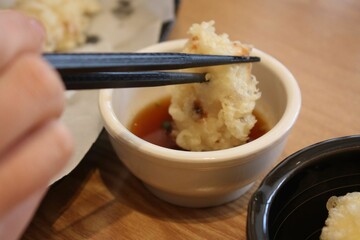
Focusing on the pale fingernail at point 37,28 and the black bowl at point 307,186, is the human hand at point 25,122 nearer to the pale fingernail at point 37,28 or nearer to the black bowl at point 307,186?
the pale fingernail at point 37,28

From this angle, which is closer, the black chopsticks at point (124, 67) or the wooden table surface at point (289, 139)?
the black chopsticks at point (124, 67)

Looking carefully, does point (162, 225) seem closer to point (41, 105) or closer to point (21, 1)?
point (41, 105)

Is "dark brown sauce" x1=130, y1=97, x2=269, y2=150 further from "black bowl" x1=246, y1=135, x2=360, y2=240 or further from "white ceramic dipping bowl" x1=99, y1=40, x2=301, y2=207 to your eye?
"black bowl" x1=246, y1=135, x2=360, y2=240

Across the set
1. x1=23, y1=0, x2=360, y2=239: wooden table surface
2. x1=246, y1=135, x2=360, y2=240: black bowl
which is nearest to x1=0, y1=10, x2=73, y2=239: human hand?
x1=246, y1=135, x2=360, y2=240: black bowl

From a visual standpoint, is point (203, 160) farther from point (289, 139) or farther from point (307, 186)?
point (289, 139)

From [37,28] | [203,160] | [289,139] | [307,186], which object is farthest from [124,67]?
[289,139]

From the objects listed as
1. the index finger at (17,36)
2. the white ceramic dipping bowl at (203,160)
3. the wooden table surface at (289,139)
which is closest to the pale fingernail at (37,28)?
the index finger at (17,36)

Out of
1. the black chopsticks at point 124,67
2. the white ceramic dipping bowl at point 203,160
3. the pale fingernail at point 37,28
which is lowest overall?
the white ceramic dipping bowl at point 203,160
